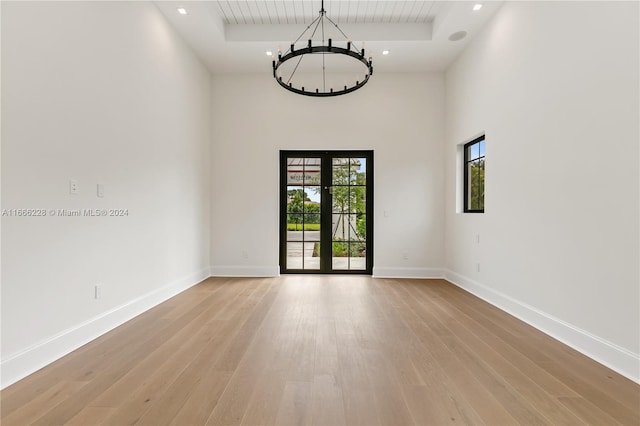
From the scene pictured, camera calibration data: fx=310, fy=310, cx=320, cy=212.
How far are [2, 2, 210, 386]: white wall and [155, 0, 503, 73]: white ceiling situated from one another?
0.45 metres

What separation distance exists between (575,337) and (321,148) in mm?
4074

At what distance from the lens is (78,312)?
96.5 inches

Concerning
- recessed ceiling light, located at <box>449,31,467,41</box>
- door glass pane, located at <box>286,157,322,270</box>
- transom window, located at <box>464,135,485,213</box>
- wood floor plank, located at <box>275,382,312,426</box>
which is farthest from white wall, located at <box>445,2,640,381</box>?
door glass pane, located at <box>286,157,322,270</box>

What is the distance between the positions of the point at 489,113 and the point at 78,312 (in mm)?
4693

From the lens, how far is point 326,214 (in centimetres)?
543

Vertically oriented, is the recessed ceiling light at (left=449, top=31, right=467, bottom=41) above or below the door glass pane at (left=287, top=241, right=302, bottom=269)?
above

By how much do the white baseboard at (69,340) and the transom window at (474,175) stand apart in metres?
4.30

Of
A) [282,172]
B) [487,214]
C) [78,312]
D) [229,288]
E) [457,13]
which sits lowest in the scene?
[229,288]

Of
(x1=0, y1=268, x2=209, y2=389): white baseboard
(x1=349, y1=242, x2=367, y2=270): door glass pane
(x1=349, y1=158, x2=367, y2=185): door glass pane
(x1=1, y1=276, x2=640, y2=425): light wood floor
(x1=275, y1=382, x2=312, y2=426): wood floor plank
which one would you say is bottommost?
(x1=1, y1=276, x2=640, y2=425): light wood floor

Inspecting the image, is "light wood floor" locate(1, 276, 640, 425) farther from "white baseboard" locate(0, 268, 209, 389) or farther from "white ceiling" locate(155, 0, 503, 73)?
"white ceiling" locate(155, 0, 503, 73)

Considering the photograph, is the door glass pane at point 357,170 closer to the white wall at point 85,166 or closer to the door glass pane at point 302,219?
the door glass pane at point 302,219

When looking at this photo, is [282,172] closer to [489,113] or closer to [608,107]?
[489,113]

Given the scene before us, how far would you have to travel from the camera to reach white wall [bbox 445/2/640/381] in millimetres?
2092

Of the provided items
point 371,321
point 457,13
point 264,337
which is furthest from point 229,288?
point 457,13
